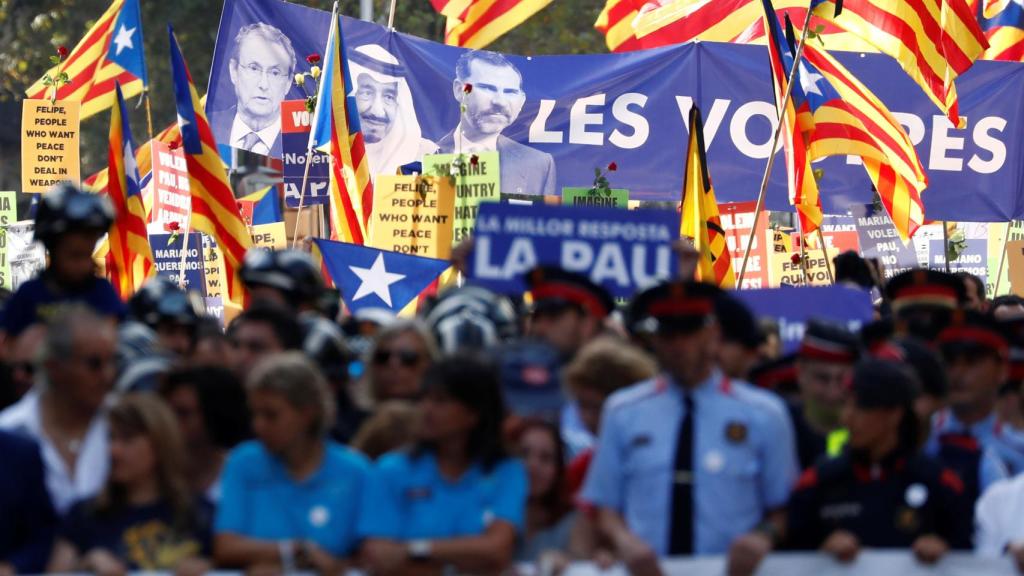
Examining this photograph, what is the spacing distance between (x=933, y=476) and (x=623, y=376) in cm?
105

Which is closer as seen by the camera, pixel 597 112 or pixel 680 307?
pixel 680 307

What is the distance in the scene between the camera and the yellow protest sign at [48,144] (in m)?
17.2

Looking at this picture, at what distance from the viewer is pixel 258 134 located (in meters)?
16.9

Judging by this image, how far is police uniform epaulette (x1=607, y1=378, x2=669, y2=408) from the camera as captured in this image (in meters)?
5.63

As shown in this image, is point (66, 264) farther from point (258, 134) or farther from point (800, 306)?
point (258, 134)

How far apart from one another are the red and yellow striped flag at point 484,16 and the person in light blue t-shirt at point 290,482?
10.6 meters

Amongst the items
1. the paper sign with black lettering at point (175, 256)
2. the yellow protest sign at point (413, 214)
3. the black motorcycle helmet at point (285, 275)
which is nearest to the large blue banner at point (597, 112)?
the paper sign with black lettering at point (175, 256)

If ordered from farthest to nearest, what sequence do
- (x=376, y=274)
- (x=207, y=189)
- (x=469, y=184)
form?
(x=469, y=184) < (x=207, y=189) < (x=376, y=274)

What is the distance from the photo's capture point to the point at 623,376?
6223 millimetres

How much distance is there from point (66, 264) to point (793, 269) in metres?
10.1

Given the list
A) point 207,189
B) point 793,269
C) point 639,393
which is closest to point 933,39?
point 793,269

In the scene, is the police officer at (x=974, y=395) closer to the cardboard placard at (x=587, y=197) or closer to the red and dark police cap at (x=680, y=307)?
the red and dark police cap at (x=680, y=307)

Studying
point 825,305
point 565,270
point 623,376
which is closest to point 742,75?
point 825,305

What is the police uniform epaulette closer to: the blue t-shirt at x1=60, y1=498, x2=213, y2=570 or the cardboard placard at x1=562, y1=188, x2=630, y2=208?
the blue t-shirt at x1=60, y1=498, x2=213, y2=570
